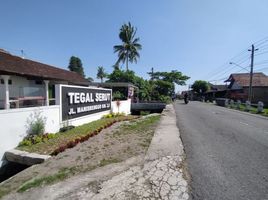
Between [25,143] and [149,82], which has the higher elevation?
[149,82]

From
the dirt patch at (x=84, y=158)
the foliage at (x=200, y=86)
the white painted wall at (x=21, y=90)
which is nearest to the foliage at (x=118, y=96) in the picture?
the white painted wall at (x=21, y=90)

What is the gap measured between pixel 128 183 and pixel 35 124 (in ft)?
19.8

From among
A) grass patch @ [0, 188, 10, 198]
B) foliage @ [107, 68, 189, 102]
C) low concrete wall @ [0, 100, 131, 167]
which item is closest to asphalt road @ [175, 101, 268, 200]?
grass patch @ [0, 188, 10, 198]

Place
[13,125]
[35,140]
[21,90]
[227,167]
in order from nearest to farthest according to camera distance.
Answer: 1. [227,167]
2. [13,125]
3. [35,140]
4. [21,90]

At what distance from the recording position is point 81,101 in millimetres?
13352

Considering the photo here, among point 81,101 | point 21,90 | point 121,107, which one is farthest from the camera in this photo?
point 121,107

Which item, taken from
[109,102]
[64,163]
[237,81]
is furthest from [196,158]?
[237,81]

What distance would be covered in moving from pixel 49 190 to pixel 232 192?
3.50 m

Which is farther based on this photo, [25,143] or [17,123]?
[25,143]

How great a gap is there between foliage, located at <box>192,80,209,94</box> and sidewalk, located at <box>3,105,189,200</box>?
226 feet

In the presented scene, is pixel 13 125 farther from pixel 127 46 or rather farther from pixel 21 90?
pixel 127 46

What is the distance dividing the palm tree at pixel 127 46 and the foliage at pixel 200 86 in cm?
3600

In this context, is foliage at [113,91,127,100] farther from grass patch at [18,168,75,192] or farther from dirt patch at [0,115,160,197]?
grass patch at [18,168,75,192]

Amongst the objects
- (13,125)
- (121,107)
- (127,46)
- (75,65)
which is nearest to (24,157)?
(13,125)
